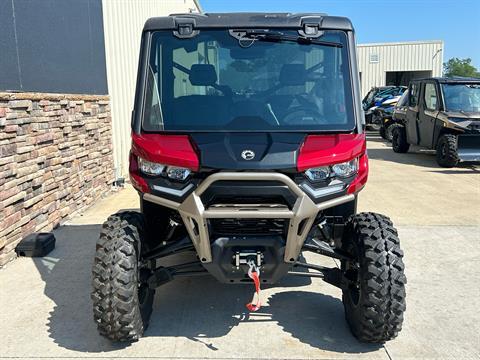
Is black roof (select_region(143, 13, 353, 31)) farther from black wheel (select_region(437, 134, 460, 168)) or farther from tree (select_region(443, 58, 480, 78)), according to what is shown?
tree (select_region(443, 58, 480, 78))

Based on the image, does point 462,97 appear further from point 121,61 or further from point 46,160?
point 46,160

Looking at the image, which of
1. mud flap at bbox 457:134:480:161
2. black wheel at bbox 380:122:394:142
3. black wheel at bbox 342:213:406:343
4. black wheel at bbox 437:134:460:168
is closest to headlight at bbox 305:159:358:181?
black wheel at bbox 342:213:406:343

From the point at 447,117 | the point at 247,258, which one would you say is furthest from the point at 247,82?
the point at 447,117

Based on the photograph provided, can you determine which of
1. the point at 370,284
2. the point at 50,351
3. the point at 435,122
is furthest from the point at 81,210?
the point at 435,122

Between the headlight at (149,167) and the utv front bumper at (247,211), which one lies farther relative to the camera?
the headlight at (149,167)

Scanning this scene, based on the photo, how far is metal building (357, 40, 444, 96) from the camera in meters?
31.2

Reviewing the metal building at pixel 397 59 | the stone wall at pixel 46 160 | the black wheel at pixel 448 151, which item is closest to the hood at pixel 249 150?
the stone wall at pixel 46 160

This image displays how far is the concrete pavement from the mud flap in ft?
16.6

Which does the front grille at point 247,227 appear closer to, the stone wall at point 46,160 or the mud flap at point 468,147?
the stone wall at point 46,160

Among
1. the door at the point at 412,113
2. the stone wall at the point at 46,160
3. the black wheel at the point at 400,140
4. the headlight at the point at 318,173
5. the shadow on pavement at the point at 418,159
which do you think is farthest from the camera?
the black wheel at the point at 400,140

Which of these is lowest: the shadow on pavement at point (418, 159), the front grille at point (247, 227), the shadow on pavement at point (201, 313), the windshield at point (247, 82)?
the shadow on pavement at point (418, 159)

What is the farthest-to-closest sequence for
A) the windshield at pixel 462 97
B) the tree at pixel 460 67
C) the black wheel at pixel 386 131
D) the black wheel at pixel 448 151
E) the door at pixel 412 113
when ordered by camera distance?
the tree at pixel 460 67 → the black wheel at pixel 386 131 → the door at pixel 412 113 → the windshield at pixel 462 97 → the black wheel at pixel 448 151

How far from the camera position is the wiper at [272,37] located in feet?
11.8

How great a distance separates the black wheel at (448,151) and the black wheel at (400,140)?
2633 mm
